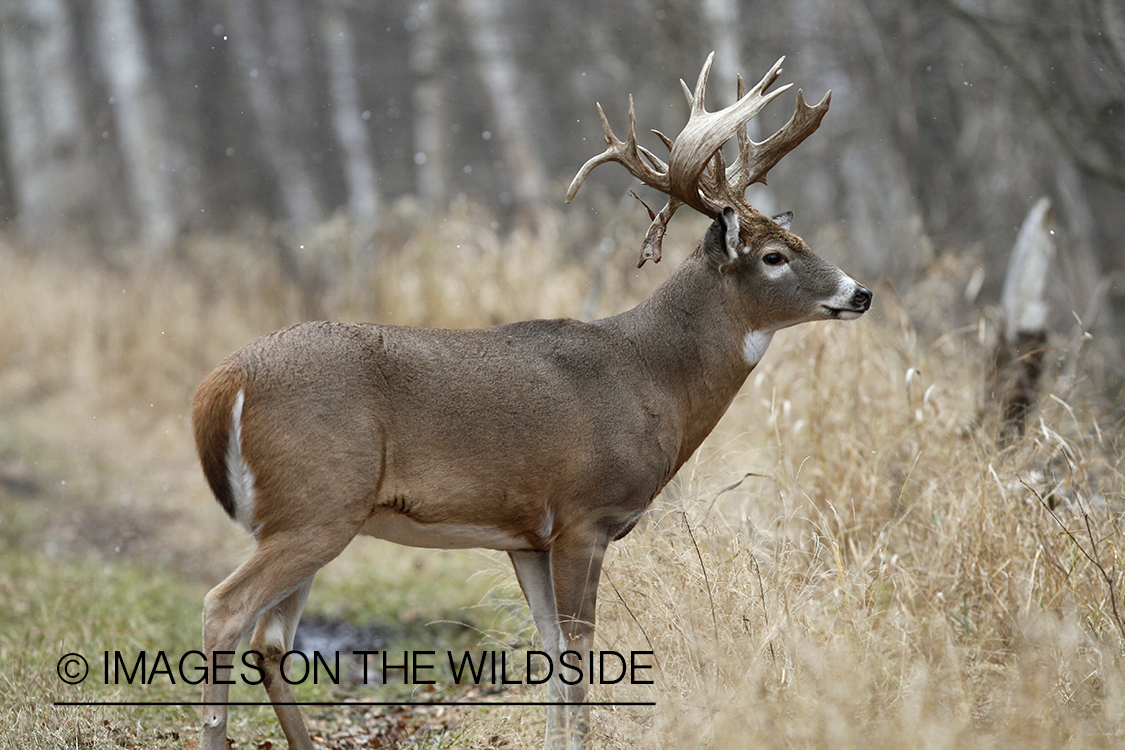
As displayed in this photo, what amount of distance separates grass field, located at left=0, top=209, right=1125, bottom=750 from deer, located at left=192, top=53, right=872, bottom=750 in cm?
50

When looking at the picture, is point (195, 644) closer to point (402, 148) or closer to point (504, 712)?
point (504, 712)

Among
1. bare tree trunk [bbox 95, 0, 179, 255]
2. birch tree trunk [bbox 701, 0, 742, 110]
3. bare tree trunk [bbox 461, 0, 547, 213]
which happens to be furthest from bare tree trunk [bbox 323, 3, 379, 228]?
birch tree trunk [bbox 701, 0, 742, 110]

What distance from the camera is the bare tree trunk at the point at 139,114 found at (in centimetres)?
1404

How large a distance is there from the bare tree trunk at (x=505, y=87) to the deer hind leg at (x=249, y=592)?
31.4 ft

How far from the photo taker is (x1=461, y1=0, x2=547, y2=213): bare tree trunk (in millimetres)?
13016

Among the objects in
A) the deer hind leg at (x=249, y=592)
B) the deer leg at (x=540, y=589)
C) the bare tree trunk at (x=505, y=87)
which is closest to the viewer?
the deer hind leg at (x=249, y=592)

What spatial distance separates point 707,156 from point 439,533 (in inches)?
65.2

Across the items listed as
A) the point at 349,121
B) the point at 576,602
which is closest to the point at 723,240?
the point at 576,602

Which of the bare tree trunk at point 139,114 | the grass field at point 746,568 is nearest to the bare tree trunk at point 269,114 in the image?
the bare tree trunk at point 139,114

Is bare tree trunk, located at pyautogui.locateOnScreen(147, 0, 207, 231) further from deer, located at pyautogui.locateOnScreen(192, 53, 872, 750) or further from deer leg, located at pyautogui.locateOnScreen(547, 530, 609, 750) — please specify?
deer leg, located at pyautogui.locateOnScreen(547, 530, 609, 750)

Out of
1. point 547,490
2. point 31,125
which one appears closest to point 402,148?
point 31,125

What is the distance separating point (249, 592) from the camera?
329cm

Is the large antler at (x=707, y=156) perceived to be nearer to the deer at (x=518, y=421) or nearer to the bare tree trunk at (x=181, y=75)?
the deer at (x=518, y=421)

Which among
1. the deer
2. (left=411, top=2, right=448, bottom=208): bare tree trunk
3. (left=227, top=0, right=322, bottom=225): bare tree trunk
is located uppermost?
(left=227, top=0, right=322, bottom=225): bare tree trunk
